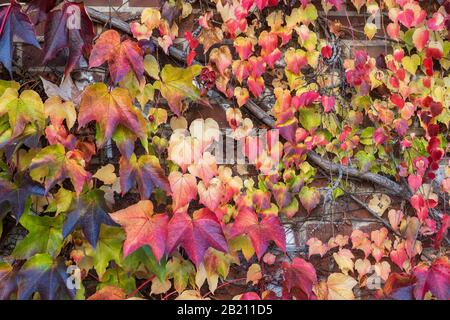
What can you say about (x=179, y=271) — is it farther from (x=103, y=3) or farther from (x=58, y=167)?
(x=103, y=3)

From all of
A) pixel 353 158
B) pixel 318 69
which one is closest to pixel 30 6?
pixel 318 69

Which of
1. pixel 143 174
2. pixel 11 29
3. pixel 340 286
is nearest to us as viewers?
pixel 11 29

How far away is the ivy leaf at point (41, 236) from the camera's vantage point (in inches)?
57.3

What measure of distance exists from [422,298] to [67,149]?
116cm

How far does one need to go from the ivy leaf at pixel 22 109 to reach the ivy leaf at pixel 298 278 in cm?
86

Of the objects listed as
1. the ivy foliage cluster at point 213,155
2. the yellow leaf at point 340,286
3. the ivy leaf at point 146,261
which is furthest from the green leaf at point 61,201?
the yellow leaf at point 340,286

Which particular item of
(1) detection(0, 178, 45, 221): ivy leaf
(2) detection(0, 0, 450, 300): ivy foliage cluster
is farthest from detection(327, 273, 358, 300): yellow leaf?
(1) detection(0, 178, 45, 221): ivy leaf

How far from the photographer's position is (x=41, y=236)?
148 centimetres

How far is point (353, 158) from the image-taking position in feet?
5.64

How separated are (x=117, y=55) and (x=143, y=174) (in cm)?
35

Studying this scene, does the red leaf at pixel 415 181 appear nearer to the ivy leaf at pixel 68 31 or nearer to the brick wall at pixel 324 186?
the brick wall at pixel 324 186

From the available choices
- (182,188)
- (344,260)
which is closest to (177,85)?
(182,188)

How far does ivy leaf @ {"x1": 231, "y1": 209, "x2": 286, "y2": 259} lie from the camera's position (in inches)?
59.4

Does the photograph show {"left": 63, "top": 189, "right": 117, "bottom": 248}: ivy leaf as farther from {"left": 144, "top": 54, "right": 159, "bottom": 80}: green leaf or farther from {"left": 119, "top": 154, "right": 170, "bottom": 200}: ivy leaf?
{"left": 144, "top": 54, "right": 159, "bottom": 80}: green leaf
